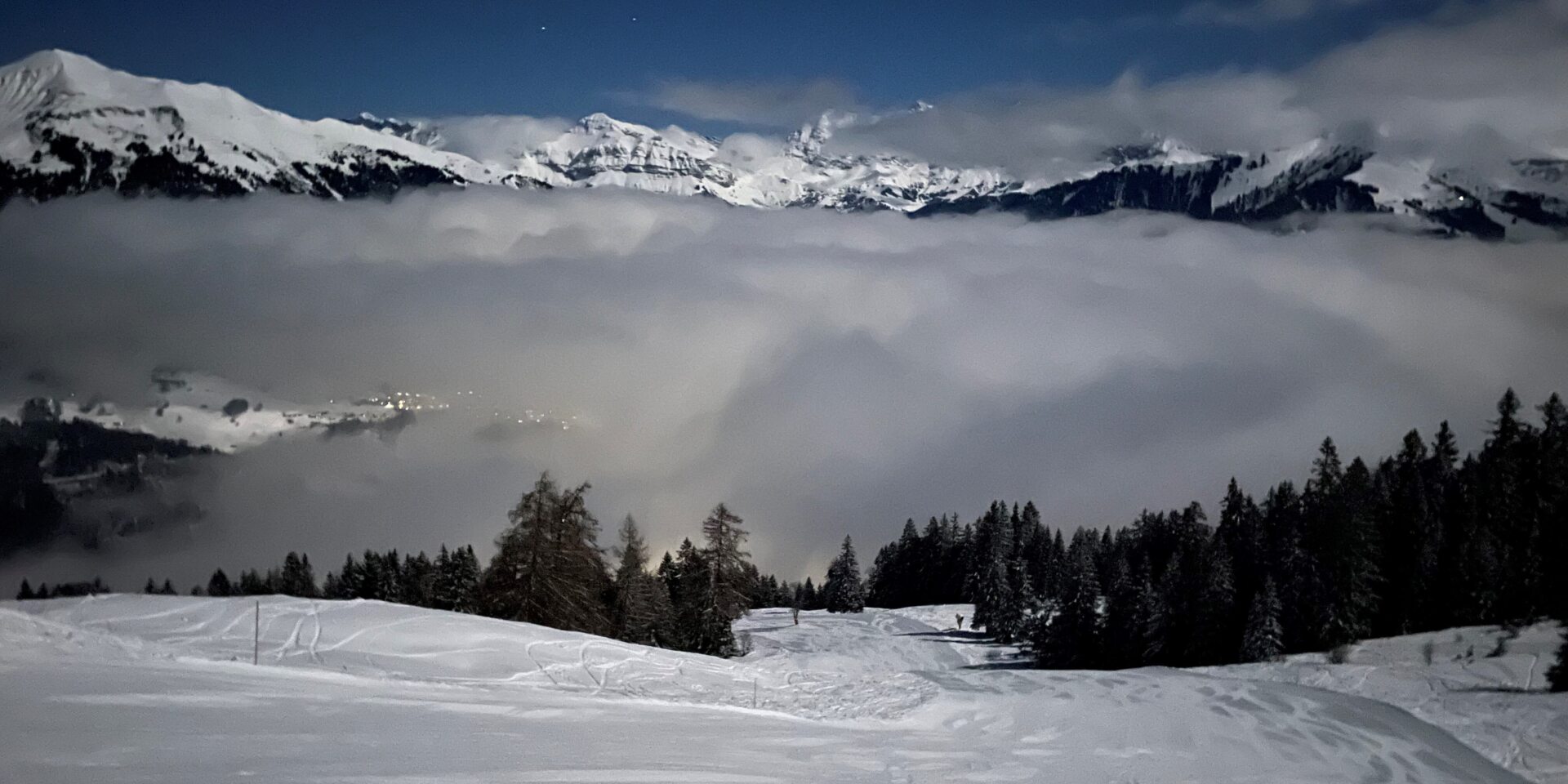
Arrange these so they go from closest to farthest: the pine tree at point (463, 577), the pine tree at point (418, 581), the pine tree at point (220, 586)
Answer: the pine tree at point (463, 577) < the pine tree at point (418, 581) < the pine tree at point (220, 586)

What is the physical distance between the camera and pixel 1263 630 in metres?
57.0

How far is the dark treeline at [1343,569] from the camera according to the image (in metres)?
57.7

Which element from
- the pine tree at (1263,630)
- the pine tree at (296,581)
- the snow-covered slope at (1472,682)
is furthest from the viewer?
the pine tree at (296,581)

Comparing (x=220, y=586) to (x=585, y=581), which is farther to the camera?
(x=220, y=586)

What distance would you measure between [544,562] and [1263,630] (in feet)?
125

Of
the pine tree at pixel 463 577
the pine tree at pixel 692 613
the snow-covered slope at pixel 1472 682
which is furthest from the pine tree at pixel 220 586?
the snow-covered slope at pixel 1472 682

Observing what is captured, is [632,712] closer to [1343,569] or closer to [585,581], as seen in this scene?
[585,581]

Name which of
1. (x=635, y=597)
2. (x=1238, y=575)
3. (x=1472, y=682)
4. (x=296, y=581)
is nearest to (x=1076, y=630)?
(x=1238, y=575)

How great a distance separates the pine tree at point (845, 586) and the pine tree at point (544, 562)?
211 ft

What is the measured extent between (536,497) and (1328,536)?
146ft

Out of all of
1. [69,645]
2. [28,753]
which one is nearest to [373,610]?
[69,645]

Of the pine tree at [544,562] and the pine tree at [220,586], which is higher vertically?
the pine tree at [544,562]

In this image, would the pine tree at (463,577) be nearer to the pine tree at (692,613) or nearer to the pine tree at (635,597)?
the pine tree at (635,597)

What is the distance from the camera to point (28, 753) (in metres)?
15.0
